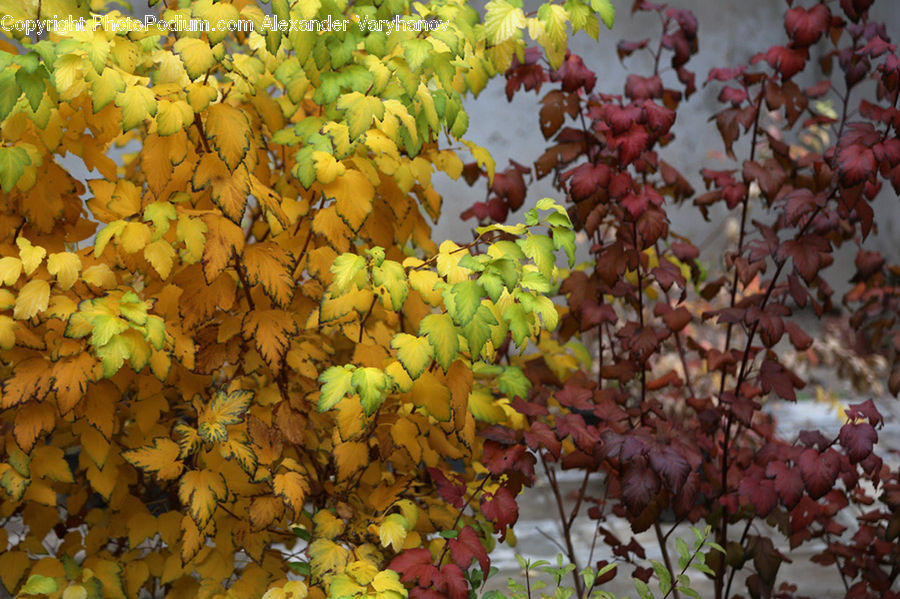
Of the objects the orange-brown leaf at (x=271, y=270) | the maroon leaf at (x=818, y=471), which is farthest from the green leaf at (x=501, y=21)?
the maroon leaf at (x=818, y=471)

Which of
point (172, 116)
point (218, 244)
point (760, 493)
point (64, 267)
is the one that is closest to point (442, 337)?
point (218, 244)

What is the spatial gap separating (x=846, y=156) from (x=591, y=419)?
1.75 metres

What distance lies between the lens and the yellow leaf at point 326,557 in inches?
50.9

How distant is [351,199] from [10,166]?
0.54 m

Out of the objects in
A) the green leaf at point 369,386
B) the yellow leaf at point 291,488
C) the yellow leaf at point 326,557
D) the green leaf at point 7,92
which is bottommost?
the yellow leaf at point 326,557

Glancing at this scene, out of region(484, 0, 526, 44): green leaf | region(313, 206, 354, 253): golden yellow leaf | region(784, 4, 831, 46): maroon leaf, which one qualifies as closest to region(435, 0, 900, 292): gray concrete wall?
region(784, 4, 831, 46): maroon leaf

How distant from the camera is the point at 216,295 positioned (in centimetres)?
137

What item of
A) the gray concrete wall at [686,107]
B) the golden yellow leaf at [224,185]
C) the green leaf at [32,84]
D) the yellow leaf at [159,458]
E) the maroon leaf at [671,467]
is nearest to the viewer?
the green leaf at [32,84]

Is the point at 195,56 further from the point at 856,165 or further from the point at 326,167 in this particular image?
the point at 856,165

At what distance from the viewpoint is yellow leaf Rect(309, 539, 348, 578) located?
4.24 ft

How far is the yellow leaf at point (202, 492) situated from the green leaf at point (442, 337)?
0.46 metres

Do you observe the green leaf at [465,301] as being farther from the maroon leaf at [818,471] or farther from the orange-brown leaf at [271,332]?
the maroon leaf at [818,471]

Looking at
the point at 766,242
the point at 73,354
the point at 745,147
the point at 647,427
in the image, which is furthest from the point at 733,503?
the point at 745,147

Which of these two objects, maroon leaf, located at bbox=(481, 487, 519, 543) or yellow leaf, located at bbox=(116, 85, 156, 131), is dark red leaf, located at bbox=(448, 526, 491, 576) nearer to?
maroon leaf, located at bbox=(481, 487, 519, 543)
